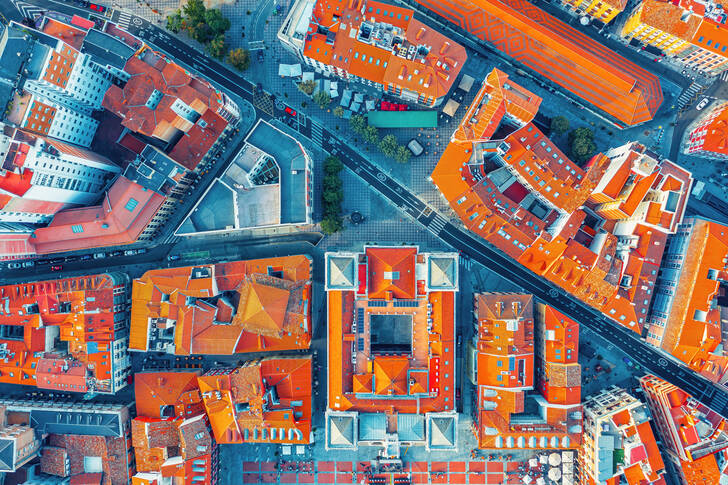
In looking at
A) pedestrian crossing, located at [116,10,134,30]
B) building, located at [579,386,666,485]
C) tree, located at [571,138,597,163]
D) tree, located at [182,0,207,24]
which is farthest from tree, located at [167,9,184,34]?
building, located at [579,386,666,485]

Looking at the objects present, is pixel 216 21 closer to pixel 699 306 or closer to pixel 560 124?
pixel 560 124

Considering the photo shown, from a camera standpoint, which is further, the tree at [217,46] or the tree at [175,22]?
the tree at [175,22]

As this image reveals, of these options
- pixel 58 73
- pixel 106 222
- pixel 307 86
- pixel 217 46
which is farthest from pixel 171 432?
pixel 217 46

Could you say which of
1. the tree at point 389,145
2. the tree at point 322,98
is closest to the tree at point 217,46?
the tree at point 322,98

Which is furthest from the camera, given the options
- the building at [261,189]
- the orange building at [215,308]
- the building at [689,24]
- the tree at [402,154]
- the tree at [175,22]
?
the tree at [175,22]

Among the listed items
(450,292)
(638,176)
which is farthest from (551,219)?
(450,292)

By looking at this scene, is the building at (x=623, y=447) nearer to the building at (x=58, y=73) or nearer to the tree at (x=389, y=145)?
the tree at (x=389, y=145)
